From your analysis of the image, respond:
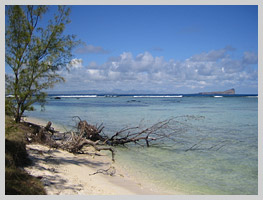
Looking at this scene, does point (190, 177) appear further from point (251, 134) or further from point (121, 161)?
point (251, 134)

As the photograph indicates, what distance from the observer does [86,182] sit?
831 centimetres

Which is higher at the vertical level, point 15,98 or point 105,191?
point 15,98

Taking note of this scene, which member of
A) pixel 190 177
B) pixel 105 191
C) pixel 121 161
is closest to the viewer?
pixel 105 191

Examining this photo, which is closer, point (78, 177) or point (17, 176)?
point (17, 176)

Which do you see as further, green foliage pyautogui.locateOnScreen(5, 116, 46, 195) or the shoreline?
the shoreline

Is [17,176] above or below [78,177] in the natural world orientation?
above

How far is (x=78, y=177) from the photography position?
28.5ft

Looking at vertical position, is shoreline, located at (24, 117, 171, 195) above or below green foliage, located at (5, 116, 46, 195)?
below

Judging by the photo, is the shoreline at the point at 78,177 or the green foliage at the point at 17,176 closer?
the green foliage at the point at 17,176

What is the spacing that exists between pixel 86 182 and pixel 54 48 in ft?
25.5

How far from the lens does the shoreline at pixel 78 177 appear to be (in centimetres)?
755

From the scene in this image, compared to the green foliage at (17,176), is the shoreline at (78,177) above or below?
below

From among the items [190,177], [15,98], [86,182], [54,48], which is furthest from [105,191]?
[54,48]

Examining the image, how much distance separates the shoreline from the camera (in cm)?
755
